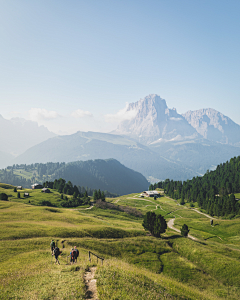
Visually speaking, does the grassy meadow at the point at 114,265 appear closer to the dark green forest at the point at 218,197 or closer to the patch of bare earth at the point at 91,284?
the patch of bare earth at the point at 91,284

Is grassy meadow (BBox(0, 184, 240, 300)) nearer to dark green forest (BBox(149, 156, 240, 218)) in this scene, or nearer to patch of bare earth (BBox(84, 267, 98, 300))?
patch of bare earth (BBox(84, 267, 98, 300))

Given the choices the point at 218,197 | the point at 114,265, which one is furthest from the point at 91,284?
the point at 218,197

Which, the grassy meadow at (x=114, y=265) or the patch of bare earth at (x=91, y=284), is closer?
the patch of bare earth at (x=91, y=284)

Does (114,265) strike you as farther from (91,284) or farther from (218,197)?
(218,197)

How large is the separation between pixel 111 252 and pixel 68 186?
153 m

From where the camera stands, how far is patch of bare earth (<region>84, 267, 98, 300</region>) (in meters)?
16.9

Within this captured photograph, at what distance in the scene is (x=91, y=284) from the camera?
62.3 ft

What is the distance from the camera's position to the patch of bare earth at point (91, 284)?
666 inches

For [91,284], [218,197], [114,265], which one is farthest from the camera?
[218,197]

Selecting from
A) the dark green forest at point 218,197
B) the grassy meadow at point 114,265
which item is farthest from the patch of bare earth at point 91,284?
the dark green forest at point 218,197

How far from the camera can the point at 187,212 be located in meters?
138

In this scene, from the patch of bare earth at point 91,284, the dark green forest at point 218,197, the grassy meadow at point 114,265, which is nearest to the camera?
the patch of bare earth at point 91,284

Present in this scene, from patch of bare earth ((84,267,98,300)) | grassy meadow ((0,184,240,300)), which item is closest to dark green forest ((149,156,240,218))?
grassy meadow ((0,184,240,300))

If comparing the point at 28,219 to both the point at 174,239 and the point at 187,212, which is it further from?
the point at 187,212
